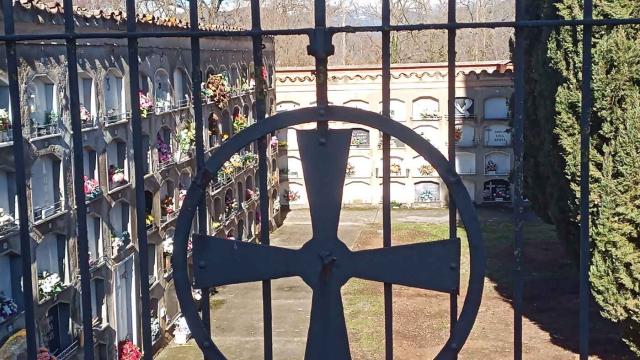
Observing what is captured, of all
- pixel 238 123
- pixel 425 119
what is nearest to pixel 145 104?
pixel 238 123

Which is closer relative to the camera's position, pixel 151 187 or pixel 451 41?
pixel 451 41

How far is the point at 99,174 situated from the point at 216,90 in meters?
3.87

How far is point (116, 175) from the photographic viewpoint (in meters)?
9.24

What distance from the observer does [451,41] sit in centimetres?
177

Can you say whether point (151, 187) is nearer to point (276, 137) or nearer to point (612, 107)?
point (612, 107)

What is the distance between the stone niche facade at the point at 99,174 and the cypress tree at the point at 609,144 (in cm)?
342

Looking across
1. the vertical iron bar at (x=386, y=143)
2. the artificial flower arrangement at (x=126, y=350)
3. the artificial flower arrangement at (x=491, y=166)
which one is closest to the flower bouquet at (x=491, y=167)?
the artificial flower arrangement at (x=491, y=166)

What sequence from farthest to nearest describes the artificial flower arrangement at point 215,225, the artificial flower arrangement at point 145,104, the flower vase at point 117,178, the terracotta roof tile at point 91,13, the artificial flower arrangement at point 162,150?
the artificial flower arrangement at point 215,225
the artificial flower arrangement at point 162,150
the artificial flower arrangement at point 145,104
the flower vase at point 117,178
the terracotta roof tile at point 91,13

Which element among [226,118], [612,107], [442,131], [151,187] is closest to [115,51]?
[151,187]

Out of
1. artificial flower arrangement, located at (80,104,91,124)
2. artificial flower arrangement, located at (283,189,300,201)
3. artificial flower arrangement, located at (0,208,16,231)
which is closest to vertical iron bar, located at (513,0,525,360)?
artificial flower arrangement, located at (0,208,16,231)

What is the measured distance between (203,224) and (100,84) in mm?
7490

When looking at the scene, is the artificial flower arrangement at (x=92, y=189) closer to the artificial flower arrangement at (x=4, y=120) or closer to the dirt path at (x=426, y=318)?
the artificial flower arrangement at (x=4, y=120)

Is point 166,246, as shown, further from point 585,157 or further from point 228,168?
point 585,157

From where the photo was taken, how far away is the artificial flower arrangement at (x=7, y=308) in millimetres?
6816
